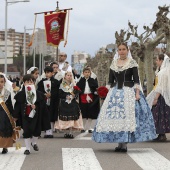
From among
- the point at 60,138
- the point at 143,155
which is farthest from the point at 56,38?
the point at 143,155

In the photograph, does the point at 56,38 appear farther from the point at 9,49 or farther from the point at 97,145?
the point at 9,49

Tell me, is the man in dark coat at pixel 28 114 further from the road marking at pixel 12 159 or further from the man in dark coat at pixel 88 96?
the man in dark coat at pixel 88 96

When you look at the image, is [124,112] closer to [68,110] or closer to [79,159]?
[79,159]

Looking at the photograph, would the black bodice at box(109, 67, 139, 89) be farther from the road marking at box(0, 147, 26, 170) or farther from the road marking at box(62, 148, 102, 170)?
the road marking at box(0, 147, 26, 170)

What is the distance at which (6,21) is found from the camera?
41.8 m

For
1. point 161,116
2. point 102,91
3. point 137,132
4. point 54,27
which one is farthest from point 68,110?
point 54,27

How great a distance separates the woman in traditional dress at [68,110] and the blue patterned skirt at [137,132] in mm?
3464

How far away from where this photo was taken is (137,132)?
11.0 meters

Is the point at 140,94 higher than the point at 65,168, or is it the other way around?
the point at 140,94

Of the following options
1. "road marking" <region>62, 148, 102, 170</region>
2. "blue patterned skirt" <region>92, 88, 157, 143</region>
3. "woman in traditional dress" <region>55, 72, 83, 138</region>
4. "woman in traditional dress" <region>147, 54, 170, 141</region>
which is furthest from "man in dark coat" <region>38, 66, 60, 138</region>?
"blue patterned skirt" <region>92, 88, 157, 143</region>

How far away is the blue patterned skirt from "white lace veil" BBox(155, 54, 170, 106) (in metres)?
1.91

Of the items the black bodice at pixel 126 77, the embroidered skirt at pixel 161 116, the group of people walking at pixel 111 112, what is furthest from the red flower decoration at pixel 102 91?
the embroidered skirt at pixel 161 116

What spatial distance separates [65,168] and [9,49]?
34.2 m

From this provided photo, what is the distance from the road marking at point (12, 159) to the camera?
30.0ft
